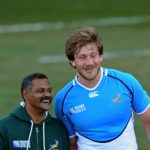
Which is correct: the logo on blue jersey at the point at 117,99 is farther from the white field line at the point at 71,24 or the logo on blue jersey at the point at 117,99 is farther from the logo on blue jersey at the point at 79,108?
the white field line at the point at 71,24

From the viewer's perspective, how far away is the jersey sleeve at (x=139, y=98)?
5.44 metres

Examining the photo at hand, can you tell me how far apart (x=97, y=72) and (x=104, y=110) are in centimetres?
30

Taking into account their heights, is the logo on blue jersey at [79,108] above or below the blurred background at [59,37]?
below

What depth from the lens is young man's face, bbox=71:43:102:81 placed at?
5.24 m

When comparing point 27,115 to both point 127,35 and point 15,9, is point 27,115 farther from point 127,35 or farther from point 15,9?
point 15,9

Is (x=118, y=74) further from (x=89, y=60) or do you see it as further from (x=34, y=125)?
(x=34, y=125)

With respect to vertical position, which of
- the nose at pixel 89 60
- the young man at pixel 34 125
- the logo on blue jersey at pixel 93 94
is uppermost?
the nose at pixel 89 60

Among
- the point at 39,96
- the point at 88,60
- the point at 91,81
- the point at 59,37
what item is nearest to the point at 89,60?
the point at 88,60

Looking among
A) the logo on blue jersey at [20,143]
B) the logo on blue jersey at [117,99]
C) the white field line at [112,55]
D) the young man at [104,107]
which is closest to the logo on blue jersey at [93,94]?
the young man at [104,107]

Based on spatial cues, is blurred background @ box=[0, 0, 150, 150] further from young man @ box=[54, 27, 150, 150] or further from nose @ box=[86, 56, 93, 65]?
nose @ box=[86, 56, 93, 65]

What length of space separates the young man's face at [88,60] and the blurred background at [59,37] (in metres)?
4.65

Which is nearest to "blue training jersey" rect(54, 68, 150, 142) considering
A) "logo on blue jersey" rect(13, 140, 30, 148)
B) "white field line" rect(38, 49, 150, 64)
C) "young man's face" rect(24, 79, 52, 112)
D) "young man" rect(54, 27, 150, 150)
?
"young man" rect(54, 27, 150, 150)

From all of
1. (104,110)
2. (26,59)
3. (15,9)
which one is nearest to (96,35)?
(104,110)

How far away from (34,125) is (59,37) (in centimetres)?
1571
